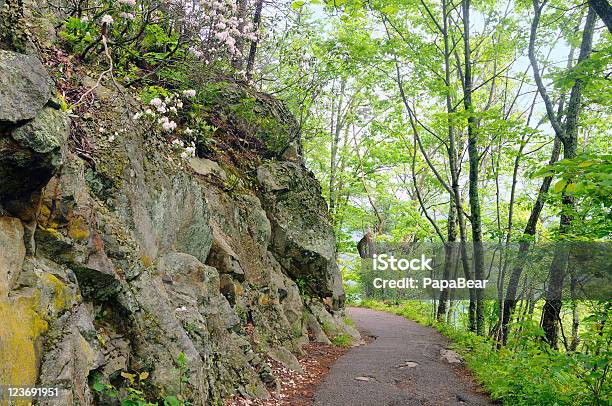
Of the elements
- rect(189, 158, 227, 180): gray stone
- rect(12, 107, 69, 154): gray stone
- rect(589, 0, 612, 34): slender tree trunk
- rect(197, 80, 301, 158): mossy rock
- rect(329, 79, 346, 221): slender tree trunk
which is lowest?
rect(12, 107, 69, 154): gray stone

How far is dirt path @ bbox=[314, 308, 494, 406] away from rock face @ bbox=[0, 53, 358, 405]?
3.89ft

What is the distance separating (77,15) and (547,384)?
9.07 metres

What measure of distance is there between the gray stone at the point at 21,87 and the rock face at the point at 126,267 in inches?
0.4

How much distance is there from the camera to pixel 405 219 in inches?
885

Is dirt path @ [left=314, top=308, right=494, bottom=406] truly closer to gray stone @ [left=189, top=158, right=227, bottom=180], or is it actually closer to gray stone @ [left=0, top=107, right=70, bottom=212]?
gray stone @ [left=189, top=158, right=227, bottom=180]

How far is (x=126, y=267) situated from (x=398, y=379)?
6125 millimetres

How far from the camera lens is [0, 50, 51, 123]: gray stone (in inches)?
122

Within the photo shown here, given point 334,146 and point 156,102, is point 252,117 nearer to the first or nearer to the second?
point 156,102

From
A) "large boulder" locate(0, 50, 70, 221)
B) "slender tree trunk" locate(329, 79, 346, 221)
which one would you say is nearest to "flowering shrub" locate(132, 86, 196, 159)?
"large boulder" locate(0, 50, 70, 221)

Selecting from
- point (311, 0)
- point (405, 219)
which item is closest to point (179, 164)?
point (311, 0)

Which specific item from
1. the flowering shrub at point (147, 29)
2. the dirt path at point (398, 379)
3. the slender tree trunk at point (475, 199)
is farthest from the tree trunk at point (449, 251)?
the flowering shrub at point (147, 29)

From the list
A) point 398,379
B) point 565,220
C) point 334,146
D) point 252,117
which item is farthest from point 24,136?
point 334,146

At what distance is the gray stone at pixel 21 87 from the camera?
122 inches

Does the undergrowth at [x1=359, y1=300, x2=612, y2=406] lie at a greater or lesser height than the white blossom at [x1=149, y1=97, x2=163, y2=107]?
lesser
